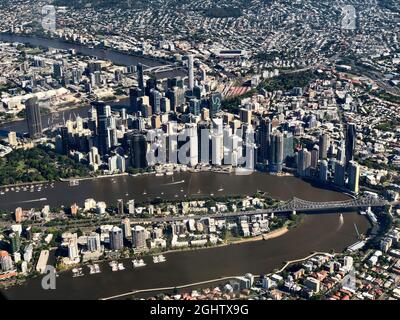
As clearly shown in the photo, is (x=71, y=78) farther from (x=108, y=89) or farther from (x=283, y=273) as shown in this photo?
A: (x=283, y=273)

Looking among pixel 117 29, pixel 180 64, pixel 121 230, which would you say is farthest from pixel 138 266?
pixel 117 29

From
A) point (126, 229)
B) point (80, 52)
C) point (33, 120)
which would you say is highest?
point (80, 52)

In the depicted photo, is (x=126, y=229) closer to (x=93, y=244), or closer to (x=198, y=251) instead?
(x=93, y=244)

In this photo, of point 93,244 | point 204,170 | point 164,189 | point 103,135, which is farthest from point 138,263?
point 103,135

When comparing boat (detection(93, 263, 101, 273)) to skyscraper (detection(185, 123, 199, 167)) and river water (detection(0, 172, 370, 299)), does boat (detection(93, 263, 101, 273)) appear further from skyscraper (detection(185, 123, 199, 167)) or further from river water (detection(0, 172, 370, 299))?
skyscraper (detection(185, 123, 199, 167))

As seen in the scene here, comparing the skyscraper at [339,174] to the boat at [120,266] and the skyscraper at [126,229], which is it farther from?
the boat at [120,266]

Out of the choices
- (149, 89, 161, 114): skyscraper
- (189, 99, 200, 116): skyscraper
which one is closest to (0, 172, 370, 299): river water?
(189, 99, 200, 116): skyscraper

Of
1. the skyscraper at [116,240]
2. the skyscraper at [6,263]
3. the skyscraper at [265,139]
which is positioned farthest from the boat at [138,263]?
the skyscraper at [265,139]
